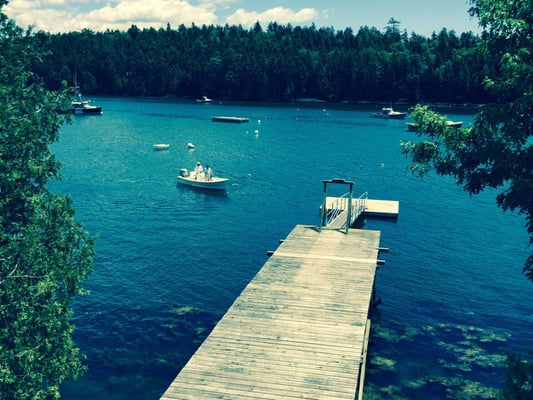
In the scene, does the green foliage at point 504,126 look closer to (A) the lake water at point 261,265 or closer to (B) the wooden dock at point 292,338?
(B) the wooden dock at point 292,338

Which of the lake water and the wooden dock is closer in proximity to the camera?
the wooden dock

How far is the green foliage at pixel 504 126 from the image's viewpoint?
66.6ft

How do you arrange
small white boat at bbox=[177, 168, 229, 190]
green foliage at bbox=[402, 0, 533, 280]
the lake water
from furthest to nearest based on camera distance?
small white boat at bbox=[177, 168, 229, 190]
the lake water
green foliage at bbox=[402, 0, 533, 280]

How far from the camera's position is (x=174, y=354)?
2605 centimetres

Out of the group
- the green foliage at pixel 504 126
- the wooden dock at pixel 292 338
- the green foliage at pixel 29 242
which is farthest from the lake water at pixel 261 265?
the green foliage at pixel 504 126

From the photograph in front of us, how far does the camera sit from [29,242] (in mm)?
17469

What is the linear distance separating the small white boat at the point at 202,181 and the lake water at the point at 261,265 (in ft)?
3.91

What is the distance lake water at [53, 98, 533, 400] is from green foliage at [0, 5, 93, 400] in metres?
6.17

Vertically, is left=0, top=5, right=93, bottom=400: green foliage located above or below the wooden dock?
above

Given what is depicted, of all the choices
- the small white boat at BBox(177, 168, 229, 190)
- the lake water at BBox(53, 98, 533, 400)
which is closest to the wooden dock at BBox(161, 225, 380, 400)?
the lake water at BBox(53, 98, 533, 400)

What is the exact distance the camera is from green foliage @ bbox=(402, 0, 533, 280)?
66.6 feet

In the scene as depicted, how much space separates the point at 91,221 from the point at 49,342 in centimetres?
3163

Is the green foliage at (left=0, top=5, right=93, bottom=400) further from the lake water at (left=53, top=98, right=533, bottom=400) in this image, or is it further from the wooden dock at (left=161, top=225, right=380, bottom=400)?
the lake water at (left=53, top=98, right=533, bottom=400)

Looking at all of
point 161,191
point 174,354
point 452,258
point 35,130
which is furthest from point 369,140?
point 35,130
